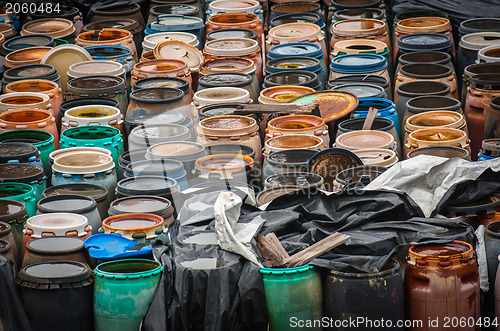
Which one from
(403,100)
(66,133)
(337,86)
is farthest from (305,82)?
(66,133)

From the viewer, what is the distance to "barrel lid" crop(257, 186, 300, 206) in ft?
26.3

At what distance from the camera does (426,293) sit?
6.77m

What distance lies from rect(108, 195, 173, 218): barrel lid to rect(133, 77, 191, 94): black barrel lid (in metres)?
3.05

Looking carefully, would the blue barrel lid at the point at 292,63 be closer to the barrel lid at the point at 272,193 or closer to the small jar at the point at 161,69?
the small jar at the point at 161,69

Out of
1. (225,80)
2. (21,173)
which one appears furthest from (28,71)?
(21,173)

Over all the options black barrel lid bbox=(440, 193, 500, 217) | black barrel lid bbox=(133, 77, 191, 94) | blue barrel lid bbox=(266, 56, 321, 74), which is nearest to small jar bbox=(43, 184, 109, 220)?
black barrel lid bbox=(133, 77, 191, 94)

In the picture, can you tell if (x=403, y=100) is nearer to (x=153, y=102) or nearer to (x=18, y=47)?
(x=153, y=102)

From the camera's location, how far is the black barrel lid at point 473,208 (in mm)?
7523

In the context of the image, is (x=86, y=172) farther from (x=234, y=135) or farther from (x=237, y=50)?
(x=237, y=50)

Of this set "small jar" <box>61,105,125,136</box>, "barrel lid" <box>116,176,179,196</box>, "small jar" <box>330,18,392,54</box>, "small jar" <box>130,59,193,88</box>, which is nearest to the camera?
"barrel lid" <box>116,176,179,196</box>

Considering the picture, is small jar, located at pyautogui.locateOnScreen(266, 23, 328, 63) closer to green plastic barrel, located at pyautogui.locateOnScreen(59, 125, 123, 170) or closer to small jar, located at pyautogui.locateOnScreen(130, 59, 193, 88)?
small jar, located at pyautogui.locateOnScreen(130, 59, 193, 88)

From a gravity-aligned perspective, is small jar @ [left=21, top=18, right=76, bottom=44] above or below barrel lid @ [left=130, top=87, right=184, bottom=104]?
above

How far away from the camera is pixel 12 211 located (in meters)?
7.92

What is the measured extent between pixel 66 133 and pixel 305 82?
9.98ft
